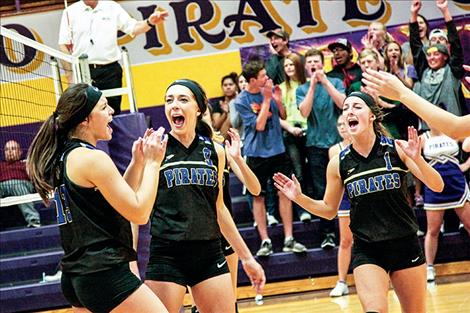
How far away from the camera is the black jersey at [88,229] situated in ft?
13.5

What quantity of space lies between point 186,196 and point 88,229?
123cm

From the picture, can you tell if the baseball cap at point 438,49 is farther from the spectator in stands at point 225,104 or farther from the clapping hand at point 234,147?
the clapping hand at point 234,147

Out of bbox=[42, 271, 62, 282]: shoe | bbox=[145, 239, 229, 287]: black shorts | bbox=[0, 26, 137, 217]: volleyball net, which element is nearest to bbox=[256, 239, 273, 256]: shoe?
bbox=[0, 26, 137, 217]: volleyball net

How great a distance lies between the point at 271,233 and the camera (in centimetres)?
997

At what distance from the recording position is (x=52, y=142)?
14.2 feet

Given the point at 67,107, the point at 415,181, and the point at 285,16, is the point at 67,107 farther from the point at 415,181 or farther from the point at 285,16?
the point at 285,16

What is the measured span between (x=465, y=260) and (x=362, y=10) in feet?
13.0

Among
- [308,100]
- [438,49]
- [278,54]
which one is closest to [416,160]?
[308,100]

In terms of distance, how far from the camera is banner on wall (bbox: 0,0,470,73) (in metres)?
11.6

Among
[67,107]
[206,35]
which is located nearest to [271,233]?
[206,35]

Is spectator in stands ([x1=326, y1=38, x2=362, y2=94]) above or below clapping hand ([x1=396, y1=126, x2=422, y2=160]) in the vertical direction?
above

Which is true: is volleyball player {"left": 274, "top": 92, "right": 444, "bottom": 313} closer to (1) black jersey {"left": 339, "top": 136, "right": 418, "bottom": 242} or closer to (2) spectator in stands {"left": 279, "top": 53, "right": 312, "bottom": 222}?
(1) black jersey {"left": 339, "top": 136, "right": 418, "bottom": 242}

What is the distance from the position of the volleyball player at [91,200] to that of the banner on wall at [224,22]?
7.52 metres

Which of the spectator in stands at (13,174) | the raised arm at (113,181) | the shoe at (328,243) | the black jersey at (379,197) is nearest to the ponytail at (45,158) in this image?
the raised arm at (113,181)
